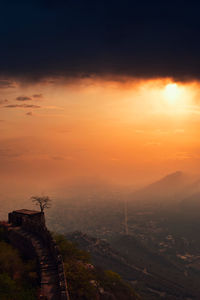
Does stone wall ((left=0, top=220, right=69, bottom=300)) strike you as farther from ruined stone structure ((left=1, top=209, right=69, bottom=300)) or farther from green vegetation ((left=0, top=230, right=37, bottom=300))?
green vegetation ((left=0, top=230, right=37, bottom=300))

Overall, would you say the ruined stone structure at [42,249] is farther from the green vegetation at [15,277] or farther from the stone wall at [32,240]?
the green vegetation at [15,277]

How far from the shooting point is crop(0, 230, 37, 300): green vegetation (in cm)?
2492

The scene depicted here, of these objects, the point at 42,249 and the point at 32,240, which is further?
the point at 32,240

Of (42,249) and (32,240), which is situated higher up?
(32,240)

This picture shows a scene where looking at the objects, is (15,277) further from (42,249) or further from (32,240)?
(32,240)

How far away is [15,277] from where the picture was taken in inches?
1166

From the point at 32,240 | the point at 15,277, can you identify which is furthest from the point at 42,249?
the point at 15,277

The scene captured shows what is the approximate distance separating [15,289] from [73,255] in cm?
2417

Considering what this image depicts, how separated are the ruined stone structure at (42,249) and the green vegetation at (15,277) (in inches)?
50.0

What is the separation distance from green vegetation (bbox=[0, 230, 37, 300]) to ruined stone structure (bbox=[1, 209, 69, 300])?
4.17ft

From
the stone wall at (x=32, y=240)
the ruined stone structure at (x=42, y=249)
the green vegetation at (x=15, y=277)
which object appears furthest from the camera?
the stone wall at (x=32, y=240)

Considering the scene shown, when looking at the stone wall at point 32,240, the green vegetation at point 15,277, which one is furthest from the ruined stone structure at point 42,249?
the green vegetation at point 15,277

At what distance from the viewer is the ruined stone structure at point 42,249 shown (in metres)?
26.1

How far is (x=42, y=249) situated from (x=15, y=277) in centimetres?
564
